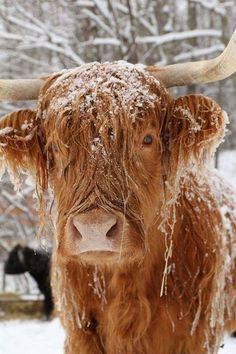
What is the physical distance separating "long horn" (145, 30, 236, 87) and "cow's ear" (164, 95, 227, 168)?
9cm

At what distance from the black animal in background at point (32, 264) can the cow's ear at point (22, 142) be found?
17.6ft

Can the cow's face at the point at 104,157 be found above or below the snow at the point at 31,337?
above

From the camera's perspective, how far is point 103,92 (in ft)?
9.02

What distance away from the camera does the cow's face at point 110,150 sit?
2490mm

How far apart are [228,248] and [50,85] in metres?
1.33

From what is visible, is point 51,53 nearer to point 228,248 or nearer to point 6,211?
point 6,211

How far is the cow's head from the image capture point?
2.50 metres

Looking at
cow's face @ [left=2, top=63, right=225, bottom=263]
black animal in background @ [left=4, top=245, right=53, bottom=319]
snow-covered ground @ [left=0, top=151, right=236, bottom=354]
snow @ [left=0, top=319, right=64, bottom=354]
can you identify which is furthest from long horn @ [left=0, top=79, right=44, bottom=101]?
black animal in background @ [left=4, top=245, right=53, bottom=319]

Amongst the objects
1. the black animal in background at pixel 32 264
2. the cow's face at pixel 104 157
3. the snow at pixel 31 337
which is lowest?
the snow at pixel 31 337

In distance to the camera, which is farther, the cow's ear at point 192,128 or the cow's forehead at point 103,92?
the cow's ear at point 192,128

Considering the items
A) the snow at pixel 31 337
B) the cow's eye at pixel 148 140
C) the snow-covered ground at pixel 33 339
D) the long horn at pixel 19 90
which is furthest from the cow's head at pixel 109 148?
the snow-covered ground at pixel 33 339

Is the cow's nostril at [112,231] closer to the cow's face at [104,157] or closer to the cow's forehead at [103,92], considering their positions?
the cow's face at [104,157]

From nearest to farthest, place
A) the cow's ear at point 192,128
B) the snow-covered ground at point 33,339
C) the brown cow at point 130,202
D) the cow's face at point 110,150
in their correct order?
the cow's face at point 110,150, the brown cow at point 130,202, the cow's ear at point 192,128, the snow-covered ground at point 33,339

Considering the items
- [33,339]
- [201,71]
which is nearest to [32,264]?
[33,339]
